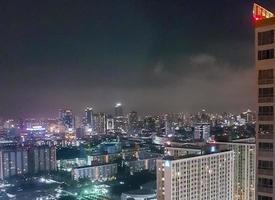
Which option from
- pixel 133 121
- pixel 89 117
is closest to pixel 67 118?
pixel 89 117

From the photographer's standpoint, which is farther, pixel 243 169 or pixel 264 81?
pixel 243 169

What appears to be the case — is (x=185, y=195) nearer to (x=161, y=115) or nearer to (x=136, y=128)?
(x=136, y=128)

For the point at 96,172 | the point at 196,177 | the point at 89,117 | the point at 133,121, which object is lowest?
the point at 96,172

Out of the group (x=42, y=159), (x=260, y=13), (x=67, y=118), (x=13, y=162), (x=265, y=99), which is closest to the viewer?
(x=265, y=99)

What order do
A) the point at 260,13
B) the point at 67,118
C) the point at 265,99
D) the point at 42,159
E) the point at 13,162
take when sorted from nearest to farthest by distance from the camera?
1. the point at 265,99
2. the point at 260,13
3. the point at 13,162
4. the point at 42,159
5. the point at 67,118

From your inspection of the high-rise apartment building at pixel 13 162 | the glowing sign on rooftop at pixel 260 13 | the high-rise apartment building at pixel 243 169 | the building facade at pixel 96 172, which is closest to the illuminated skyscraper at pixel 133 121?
the building facade at pixel 96 172

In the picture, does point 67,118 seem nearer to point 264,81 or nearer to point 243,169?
point 243,169

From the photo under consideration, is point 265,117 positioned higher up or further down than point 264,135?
higher up

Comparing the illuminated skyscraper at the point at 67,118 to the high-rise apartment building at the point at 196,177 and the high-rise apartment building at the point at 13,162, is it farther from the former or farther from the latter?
the high-rise apartment building at the point at 196,177
